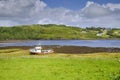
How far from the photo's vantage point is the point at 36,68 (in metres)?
49.9

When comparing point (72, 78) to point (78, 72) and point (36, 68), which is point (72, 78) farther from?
point (36, 68)

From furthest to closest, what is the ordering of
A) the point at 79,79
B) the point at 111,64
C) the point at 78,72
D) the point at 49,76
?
the point at 111,64, the point at 78,72, the point at 49,76, the point at 79,79

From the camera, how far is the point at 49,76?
4125cm

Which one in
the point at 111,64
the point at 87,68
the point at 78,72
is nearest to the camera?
the point at 78,72

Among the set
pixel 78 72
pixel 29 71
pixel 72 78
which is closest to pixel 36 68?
pixel 29 71

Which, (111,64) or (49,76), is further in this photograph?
(111,64)

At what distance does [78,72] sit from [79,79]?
6477mm

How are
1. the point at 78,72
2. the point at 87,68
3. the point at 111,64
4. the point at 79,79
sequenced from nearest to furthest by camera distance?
the point at 79,79, the point at 78,72, the point at 87,68, the point at 111,64

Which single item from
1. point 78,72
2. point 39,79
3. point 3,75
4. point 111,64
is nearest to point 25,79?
point 39,79

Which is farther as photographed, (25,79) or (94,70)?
(94,70)

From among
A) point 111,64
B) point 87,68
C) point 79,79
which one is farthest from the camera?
point 111,64

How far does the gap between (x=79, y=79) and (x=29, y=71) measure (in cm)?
1058

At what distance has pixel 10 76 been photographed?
136 feet

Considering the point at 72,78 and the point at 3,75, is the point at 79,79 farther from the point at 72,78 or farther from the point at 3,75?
the point at 3,75
